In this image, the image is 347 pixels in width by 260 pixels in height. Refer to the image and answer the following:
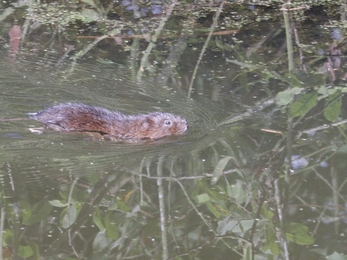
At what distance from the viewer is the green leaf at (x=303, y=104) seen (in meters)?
5.42

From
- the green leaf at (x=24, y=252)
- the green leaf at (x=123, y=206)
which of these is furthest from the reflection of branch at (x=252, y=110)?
the green leaf at (x=24, y=252)

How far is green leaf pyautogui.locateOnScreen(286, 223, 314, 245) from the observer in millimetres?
3838

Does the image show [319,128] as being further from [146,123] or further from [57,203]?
[57,203]

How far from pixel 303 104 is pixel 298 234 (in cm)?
182

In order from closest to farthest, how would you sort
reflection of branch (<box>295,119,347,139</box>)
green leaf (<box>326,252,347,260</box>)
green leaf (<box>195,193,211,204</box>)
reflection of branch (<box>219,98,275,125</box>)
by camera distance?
green leaf (<box>326,252,347,260</box>) < green leaf (<box>195,193,211,204</box>) < reflection of branch (<box>295,119,347,139</box>) < reflection of branch (<box>219,98,275,125</box>)

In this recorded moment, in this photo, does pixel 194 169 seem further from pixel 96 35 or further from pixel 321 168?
pixel 96 35

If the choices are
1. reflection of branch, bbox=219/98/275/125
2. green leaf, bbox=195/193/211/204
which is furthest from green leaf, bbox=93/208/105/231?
reflection of branch, bbox=219/98/275/125

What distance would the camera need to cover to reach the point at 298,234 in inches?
153

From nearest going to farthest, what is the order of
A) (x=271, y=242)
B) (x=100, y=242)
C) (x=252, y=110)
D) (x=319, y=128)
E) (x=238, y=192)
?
(x=100, y=242) < (x=271, y=242) < (x=238, y=192) < (x=319, y=128) < (x=252, y=110)

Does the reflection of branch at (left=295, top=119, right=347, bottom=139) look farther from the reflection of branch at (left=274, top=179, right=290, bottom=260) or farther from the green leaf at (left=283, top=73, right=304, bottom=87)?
the reflection of branch at (left=274, top=179, right=290, bottom=260)

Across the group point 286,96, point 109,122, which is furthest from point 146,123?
point 286,96

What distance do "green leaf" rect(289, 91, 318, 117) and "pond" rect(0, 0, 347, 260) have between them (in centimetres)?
1

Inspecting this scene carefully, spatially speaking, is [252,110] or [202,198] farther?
[252,110]

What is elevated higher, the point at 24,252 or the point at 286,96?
the point at 286,96
